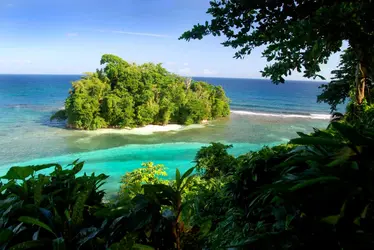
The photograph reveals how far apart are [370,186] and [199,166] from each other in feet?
15.1

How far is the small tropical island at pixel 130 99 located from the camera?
2148cm

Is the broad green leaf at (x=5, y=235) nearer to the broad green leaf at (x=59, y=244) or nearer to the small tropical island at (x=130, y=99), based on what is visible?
the broad green leaf at (x=59, y=244)

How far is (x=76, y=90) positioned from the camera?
2139cm

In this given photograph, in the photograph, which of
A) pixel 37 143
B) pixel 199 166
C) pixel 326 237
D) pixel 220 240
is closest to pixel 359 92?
pixel 199 166

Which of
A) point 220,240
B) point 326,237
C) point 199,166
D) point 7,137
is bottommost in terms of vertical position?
point 7,137

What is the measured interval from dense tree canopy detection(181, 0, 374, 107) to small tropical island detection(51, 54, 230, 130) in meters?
20.4

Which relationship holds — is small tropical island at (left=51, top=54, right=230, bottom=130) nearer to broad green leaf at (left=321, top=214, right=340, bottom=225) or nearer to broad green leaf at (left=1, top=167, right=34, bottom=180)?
broad green leaf at (left=1, top=167, right=34, bottom=180)

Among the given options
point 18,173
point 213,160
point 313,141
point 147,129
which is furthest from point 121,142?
point 313,141

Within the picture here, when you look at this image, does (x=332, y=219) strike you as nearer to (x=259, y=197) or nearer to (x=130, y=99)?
(x=259, y=197)

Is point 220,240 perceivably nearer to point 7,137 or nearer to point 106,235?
point 106,235

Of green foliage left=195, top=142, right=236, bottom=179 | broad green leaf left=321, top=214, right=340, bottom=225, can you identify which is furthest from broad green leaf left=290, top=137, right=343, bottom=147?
green foliage left=195, top=142, right=236, bottom=179

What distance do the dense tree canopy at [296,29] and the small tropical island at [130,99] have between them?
20441 millimetres

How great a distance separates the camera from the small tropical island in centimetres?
2148

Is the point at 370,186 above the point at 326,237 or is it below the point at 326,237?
above
